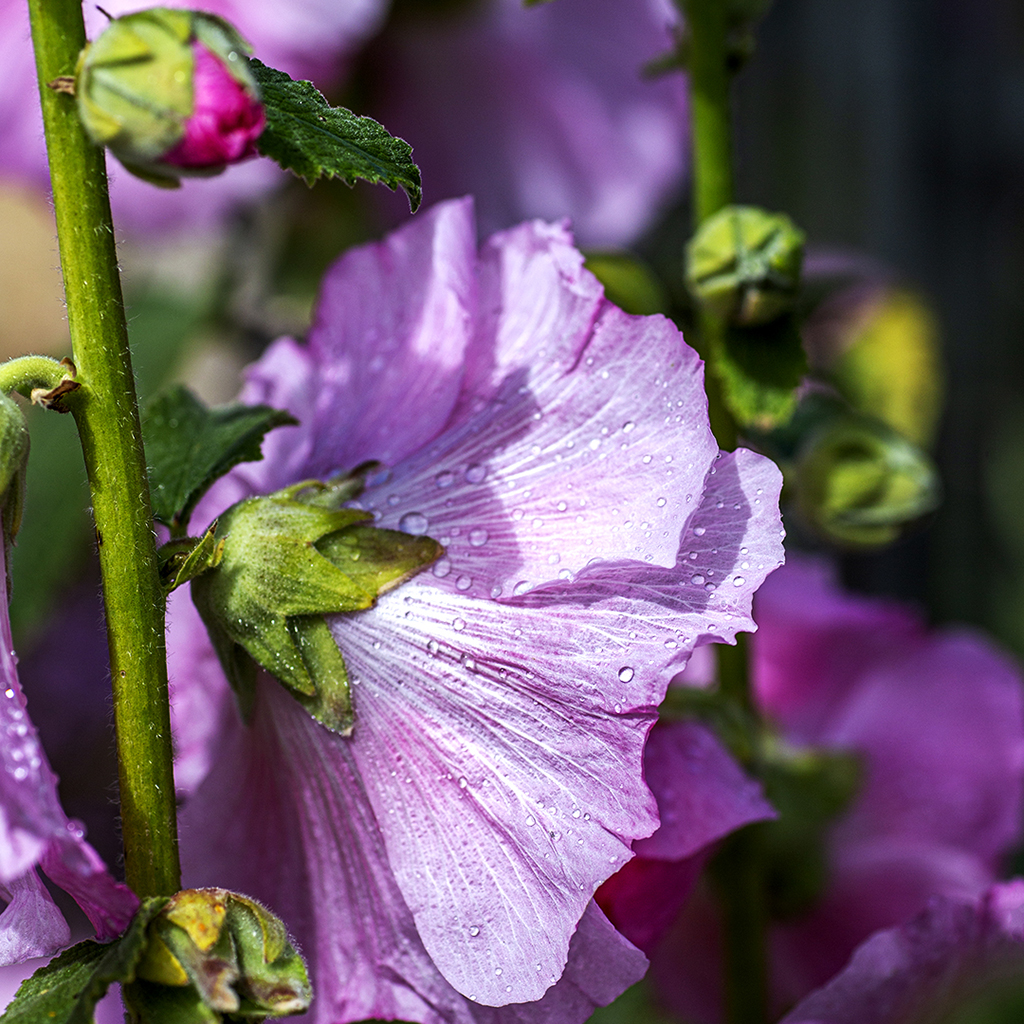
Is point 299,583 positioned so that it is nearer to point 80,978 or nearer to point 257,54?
point 80,978

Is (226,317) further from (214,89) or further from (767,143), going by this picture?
(767,143)

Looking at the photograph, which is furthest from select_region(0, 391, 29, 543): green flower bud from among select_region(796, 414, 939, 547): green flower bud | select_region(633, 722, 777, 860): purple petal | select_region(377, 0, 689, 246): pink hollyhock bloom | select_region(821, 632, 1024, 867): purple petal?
select_region(377, 0, 689, 246): pink hollyhock bloom

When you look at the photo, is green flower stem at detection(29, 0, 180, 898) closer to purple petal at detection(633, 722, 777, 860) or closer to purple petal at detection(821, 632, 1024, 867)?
purple petal at detection(633, 722, 777, 860)

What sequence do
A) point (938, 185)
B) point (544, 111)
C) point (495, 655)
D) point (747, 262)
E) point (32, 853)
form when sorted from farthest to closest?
1. point (938, 185)
2. point (544, 111)
3. point (747, 262)
4. point (495, 655)
5. point (32, 853)

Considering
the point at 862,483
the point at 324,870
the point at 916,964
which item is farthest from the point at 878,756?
the point at 324,870

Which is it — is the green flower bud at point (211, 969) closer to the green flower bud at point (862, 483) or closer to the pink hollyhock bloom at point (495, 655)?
the pink hollyhock bloom at point (495, 655)

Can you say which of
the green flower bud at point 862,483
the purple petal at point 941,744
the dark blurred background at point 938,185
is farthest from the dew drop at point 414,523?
the dark blurred background at point 938,185
